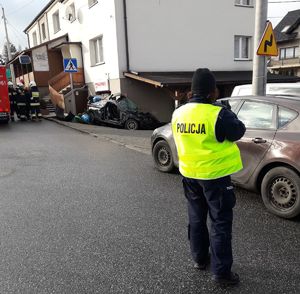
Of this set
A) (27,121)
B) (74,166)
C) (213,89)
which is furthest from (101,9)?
(213,89)

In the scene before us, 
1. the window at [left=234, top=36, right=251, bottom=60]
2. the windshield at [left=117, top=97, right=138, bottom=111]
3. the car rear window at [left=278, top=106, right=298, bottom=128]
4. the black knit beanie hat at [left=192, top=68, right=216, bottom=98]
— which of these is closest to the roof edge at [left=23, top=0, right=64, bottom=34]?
the windshield at [left=117, top=97, right=138, bottom=111]

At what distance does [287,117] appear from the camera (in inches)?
169

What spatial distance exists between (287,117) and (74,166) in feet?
15.0

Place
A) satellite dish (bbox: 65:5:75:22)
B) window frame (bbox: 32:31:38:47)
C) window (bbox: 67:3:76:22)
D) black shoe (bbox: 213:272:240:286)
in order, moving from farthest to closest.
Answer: window frame (bbox: 32:31:38:47), satellite dish (bbox: 65:5:75:22), window (bbox: 67:3:76:22), black shoe (bbox: 213:272:240:286)

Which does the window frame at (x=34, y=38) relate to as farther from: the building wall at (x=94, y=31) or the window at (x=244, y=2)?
the window at (x=244, y=2)

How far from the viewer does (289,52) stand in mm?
42656

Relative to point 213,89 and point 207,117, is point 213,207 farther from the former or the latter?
point 213,89

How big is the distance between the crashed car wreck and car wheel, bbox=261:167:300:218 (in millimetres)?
10131

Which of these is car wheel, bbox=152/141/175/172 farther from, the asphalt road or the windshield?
the windshield

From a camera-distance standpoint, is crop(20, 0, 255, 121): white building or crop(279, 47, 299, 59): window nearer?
crop(20, 0, 255, 121): white building

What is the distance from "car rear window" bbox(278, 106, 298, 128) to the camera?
425 cm

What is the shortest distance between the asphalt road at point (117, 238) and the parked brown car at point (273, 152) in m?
0.26

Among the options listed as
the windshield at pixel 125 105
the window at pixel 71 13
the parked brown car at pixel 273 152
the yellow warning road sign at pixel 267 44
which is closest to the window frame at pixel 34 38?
the window at pixel 71 13

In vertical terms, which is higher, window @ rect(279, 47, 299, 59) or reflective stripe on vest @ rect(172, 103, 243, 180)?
window @ rect(279, 47, 299, 59)
